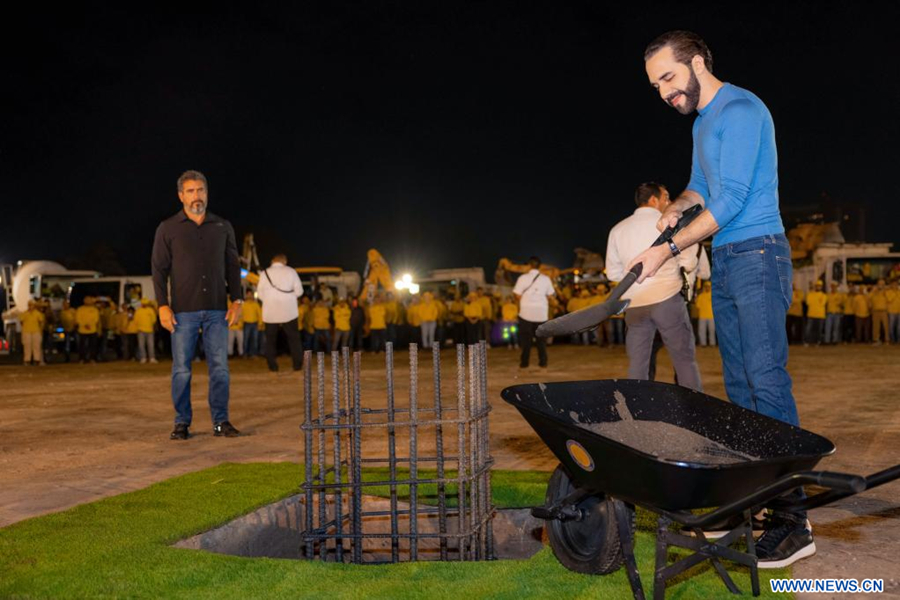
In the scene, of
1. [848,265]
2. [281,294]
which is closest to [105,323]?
[281,294]

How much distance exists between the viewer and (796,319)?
2753cm

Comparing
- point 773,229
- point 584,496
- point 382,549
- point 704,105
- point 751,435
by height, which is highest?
point 704,105

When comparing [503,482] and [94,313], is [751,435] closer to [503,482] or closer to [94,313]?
[503,482]

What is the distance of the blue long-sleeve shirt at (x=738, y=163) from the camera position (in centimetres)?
403

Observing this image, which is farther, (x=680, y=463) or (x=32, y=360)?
(x=32, y=360)

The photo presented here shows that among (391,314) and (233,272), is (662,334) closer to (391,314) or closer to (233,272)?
(233,272)

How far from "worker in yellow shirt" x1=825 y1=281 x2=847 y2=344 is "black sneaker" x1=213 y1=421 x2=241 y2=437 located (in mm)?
21373

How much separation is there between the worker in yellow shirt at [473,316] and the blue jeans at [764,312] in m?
22.0

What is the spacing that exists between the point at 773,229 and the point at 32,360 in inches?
910

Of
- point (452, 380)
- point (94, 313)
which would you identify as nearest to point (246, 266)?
point (94, 313)

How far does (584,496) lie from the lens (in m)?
3.91

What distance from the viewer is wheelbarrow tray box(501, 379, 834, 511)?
10.4ft

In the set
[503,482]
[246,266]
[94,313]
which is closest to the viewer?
[503,482]

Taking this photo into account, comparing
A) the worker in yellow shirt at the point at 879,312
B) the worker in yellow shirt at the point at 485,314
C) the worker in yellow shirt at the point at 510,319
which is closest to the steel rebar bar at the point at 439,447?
the worker in yellow shirt at the point at 485,314
